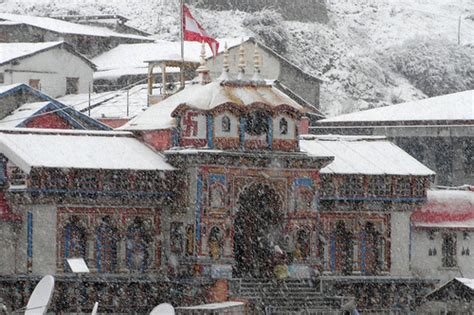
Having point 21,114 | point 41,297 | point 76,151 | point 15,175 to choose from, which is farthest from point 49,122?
point 41,297

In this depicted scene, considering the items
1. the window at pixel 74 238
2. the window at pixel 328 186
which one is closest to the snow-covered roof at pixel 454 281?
the window at pixel 328 186

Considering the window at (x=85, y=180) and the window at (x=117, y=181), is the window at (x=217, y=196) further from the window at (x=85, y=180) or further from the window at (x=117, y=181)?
the window at (x=85, y=180)

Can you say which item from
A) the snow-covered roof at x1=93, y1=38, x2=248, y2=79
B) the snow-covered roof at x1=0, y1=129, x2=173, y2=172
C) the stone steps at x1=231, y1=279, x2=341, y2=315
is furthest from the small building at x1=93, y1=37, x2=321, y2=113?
the stone steps at x1=231, y1=279, x2=341, y2=315

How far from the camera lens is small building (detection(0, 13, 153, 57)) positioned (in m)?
92.3

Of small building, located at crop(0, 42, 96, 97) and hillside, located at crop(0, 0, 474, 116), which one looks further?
hillside, located at crop(0, 0, 474, 116)

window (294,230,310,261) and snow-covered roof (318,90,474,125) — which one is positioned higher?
snow-covered roof (318,90,474,125)

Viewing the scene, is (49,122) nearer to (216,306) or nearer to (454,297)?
(216,306)

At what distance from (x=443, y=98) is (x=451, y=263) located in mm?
18519

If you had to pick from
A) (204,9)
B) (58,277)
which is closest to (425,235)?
(58,277)

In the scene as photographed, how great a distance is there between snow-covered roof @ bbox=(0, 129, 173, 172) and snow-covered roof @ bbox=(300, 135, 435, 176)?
20.2ft

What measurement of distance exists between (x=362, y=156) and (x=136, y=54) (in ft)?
99.7

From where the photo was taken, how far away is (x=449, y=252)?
2509 inches

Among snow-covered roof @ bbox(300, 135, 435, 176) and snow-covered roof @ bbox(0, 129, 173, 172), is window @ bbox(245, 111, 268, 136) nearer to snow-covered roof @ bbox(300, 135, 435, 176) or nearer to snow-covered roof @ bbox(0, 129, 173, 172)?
snow-covered roof @ bbox(300, 135, 435, 176)

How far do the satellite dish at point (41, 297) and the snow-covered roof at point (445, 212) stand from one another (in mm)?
18198
